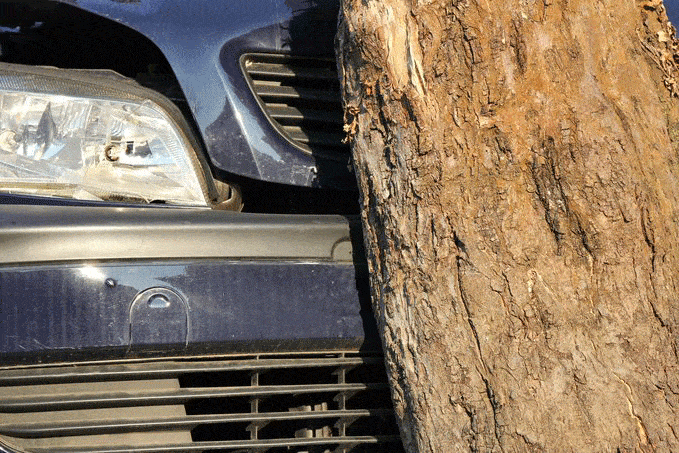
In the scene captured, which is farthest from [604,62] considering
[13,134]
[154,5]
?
[13,134]

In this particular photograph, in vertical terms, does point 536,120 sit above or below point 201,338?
above

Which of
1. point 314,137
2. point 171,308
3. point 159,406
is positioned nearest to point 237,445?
point 159,406

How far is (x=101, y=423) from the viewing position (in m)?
1.88

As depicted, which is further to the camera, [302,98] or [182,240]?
[302,98]

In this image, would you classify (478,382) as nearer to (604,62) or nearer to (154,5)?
(604,62)

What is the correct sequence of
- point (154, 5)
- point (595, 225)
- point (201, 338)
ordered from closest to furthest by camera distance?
point (595, 225) < point (201, 338) < point (154, 5)

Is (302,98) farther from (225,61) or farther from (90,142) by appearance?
(90,142)

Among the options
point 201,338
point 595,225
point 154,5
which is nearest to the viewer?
point 595,225

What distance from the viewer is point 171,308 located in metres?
1.83

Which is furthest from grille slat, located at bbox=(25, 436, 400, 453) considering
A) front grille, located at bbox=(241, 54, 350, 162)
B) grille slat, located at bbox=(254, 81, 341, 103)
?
grille slat, located at bbox=(254, 81, 341, 103)

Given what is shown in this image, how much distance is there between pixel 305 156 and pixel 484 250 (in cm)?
55

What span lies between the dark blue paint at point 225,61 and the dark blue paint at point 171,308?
290 millimetres

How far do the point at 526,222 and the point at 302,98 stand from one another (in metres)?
0.67

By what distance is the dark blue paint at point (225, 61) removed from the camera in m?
2.01
